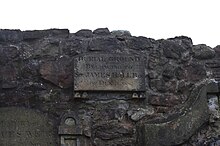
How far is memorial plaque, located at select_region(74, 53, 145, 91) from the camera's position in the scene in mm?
4422

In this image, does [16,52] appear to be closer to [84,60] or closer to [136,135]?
[84,60]

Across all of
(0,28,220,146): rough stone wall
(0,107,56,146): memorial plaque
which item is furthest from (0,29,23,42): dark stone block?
(0,107,56,146): memorial plaque

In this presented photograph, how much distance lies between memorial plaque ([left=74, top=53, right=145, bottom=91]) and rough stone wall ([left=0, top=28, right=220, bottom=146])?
0.08 metres

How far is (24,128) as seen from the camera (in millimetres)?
4277

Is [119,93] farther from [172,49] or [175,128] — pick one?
[172,49]

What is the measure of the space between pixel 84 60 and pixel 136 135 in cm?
102

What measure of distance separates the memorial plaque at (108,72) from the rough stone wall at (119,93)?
81mm

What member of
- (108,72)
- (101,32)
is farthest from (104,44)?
→ (108,72)

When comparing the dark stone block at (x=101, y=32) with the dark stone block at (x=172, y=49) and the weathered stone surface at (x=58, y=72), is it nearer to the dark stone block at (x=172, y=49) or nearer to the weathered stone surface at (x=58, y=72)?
the weathered stone surface at (x=58, y=72)

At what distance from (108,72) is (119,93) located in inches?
10.5

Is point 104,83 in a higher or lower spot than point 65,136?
higher

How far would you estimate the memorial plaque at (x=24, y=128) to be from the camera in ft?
13.9

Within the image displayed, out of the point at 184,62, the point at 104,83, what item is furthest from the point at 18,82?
the point at 184,62

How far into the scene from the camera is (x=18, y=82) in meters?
4.45
